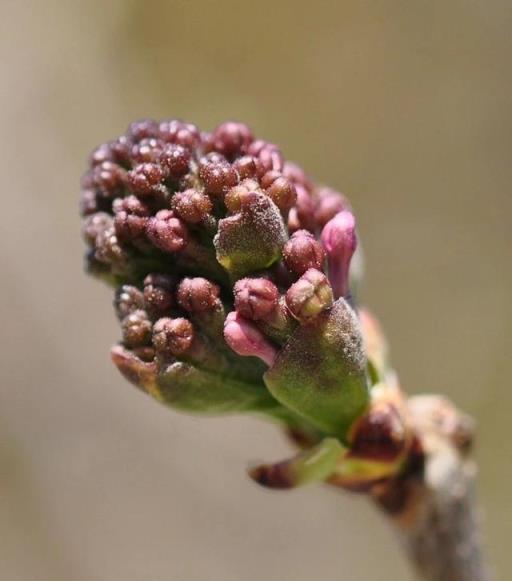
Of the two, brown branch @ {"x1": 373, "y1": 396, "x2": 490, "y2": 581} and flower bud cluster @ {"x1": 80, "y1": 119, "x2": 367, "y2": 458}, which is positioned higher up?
flower bud cluster @ {"x1": 80, "y1": 119, "x2": 367, "y2": 458}

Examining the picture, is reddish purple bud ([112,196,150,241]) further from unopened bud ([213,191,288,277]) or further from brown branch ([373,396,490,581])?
brown branch ([373,396,490,581])

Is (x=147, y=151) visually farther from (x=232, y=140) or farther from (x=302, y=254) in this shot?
(x=302, y=254)

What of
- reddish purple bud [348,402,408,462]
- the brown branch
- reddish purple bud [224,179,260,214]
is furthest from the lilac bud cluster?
the brown branch

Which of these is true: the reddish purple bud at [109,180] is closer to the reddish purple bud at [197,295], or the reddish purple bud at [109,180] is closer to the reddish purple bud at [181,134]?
the reddish purple bud at [181,134]

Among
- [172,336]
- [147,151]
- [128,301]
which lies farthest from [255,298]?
[147,151]

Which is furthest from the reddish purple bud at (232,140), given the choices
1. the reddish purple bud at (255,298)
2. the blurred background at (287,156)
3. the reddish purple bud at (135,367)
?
the blurred background at (287,156)

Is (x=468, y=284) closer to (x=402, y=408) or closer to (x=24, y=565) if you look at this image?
(x=24, y=565)

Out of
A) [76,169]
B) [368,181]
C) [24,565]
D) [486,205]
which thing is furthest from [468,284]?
[24,565]
